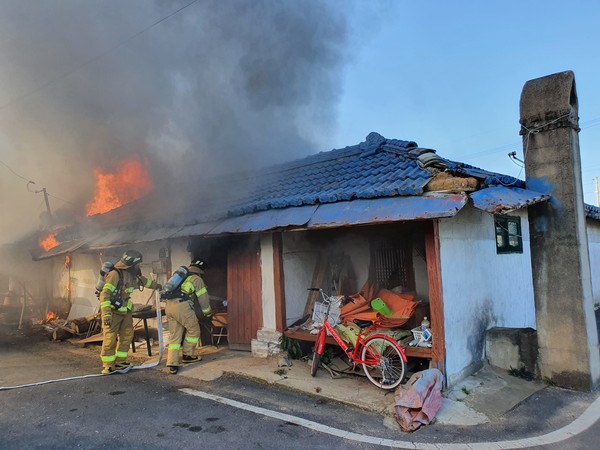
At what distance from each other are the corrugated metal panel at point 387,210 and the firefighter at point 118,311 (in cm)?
369

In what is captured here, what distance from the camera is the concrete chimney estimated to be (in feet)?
18.3

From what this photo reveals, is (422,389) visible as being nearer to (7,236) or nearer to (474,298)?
→ (474,298)

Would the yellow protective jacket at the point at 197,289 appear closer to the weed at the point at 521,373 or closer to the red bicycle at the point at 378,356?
the red bicycle at the point at 378,356

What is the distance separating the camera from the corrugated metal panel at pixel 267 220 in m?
6.25

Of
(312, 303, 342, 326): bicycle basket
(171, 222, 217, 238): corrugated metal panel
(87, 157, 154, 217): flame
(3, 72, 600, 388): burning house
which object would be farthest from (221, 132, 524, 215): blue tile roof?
(87, 157, 154, 217): flame

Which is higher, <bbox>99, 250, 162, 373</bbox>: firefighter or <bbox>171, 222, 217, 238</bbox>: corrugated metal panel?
<bbox>171, 222, 217, 238</bbox>: corrugated metal panel

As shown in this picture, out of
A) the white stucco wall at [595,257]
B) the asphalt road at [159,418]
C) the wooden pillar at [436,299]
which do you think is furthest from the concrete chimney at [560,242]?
the white stucco wall at [595,257]

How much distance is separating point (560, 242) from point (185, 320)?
609 centimetres

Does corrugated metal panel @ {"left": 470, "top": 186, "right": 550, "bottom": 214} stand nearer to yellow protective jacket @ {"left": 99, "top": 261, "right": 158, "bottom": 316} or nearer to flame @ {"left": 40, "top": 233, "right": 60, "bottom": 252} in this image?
yellow protective jacket @ {"left": 99, "top": 261, "right": 158, "bottom": 316}

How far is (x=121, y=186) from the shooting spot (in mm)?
12422

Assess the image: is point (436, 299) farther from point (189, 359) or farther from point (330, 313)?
point (189, 359)

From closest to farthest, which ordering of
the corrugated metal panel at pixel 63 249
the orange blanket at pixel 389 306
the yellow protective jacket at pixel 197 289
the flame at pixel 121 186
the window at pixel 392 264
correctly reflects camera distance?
the orange blanket at pixel 389 306
the yellow protective jacket at pixel 197 289
the window at pixel 392 264
the corrugated metal panel at pixel 63 249
the flame at pixel 121 186

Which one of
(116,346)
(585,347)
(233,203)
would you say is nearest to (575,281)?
(585,347)

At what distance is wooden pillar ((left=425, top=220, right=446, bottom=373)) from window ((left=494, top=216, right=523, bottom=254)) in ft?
7.90
